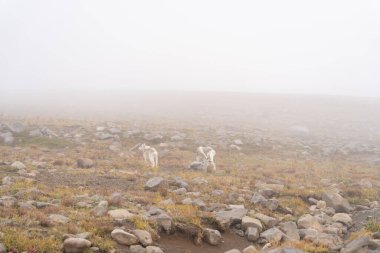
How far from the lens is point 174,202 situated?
16.1 meters

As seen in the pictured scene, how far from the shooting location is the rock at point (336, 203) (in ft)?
56.9

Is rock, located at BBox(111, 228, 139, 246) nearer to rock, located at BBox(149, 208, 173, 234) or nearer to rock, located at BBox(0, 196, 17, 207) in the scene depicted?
rock, located at BBox(149, 208, 173, 234)

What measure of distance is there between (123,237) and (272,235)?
447 cm

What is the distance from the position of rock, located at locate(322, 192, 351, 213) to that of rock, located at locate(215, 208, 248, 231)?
Result: 14.1 feet

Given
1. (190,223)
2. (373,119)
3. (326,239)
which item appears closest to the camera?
(326,239)

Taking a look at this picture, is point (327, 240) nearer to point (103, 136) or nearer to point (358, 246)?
point (358, 246)

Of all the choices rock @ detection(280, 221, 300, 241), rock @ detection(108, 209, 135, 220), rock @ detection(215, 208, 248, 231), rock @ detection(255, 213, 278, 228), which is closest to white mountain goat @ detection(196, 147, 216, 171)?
rock @ detection(215, 208, 248, 231)

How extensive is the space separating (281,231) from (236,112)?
2777 inches

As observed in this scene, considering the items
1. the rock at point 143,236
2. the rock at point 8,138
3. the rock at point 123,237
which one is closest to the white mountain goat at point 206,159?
the rock at point 143,236

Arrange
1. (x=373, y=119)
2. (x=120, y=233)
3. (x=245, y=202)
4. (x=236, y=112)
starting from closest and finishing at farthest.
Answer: (x=120, y=233) < (x=245, y=202) < (x=373, y=119) < (x=236, y=112)

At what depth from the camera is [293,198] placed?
18516mm

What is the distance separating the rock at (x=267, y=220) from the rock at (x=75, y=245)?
639cm

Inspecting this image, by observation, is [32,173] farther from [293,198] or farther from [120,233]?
[293,198]

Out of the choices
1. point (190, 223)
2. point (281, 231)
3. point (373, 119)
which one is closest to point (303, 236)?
point (281, 231)
